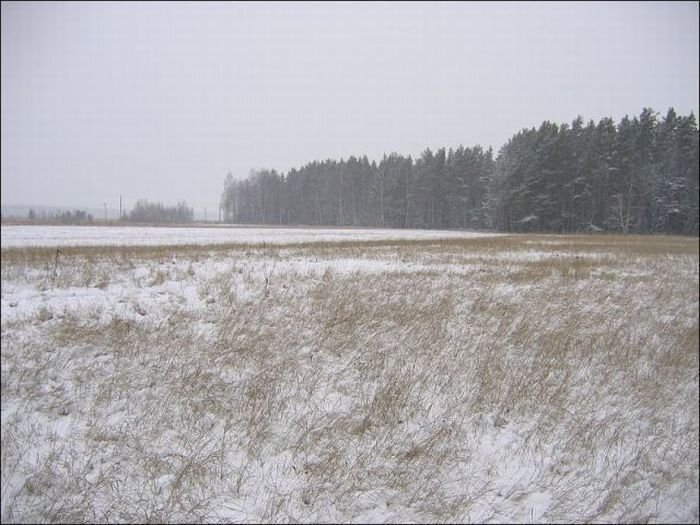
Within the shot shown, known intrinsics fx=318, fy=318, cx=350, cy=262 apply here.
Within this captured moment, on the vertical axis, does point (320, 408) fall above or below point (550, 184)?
below

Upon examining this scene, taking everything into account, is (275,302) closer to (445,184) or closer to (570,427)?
(570,427)

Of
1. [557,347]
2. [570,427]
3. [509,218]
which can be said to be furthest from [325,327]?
[509,218]

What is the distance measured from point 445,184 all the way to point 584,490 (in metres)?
66.3

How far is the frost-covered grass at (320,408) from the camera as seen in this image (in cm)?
329

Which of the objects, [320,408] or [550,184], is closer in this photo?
[320,408]

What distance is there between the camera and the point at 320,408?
177 inches

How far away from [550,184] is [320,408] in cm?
5483

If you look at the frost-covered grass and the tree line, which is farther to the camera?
the tree line

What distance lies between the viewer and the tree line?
41.3 metres

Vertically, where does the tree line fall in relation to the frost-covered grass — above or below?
above

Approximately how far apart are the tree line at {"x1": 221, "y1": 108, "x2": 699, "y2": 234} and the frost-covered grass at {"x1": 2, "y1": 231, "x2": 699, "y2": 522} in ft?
153

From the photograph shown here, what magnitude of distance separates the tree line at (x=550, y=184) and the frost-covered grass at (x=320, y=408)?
153 feet

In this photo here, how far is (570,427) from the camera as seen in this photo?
4.50 metres

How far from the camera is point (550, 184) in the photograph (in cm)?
4784
